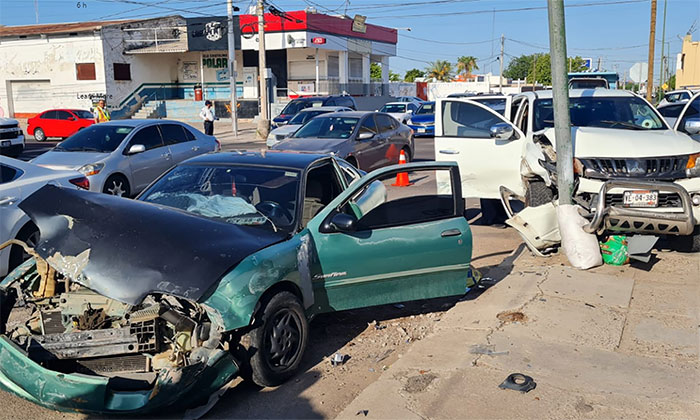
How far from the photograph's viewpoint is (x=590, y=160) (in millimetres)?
7527

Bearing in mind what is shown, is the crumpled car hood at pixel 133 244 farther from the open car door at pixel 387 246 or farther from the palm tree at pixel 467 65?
the palm tree at pixel 467 65

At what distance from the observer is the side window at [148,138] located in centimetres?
1256

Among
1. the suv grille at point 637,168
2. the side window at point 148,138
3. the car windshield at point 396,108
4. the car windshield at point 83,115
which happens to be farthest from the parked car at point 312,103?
the suv grille at point 637,168

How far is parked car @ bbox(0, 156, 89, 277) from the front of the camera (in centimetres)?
697

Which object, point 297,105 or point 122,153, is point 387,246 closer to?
point 122,153

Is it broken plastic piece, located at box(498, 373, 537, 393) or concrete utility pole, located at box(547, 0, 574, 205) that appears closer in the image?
broken plastic piece, located at box(498, 373, 537, 393)

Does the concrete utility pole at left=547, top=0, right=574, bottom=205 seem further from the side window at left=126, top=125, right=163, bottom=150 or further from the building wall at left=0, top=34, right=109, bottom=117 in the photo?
the building wall at left=0, top=34, right=109, bottom=117

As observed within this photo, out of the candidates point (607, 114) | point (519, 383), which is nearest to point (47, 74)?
point (607, 114)

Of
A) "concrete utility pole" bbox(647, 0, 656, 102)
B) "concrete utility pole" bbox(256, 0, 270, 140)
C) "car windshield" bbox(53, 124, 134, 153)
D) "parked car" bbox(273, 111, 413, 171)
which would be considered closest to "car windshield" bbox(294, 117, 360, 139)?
"parked car" bbox(273, 111, 413, 171)

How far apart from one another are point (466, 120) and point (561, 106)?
216 cm

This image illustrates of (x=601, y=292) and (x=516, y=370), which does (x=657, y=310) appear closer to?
(x=601, y=292)

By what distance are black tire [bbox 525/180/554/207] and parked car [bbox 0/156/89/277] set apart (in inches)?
225

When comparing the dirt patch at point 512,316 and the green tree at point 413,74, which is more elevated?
the green tree at point 413,74

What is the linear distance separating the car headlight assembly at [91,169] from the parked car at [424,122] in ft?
59.6
